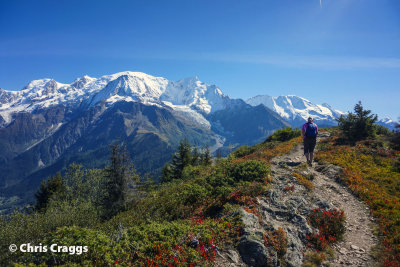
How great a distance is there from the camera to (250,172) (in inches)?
567

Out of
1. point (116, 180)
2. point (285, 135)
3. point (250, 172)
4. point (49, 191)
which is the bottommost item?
point (49, 191)

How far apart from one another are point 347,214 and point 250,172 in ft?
19.6

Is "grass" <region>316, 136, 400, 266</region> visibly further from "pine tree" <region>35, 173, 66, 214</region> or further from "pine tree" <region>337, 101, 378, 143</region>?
"pine tree" <region>35, 173, 66, 214</region>

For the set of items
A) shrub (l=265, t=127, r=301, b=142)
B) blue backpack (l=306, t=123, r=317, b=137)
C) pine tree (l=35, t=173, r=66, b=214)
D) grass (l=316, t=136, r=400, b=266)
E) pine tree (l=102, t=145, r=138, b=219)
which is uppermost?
blue backpack (l=306, t=123, r=317, b=137)

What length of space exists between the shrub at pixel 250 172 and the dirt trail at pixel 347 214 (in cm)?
156

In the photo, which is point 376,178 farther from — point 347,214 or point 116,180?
point 116,180

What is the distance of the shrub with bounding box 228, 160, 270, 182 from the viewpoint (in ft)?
46.5

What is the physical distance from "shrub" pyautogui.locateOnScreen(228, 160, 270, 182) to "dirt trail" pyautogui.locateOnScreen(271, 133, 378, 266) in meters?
1.56

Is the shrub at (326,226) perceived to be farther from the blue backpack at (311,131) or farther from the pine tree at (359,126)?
the pine tree at (359,126)

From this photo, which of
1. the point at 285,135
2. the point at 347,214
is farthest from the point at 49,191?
the point at 347,214

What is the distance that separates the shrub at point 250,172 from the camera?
1418 cm

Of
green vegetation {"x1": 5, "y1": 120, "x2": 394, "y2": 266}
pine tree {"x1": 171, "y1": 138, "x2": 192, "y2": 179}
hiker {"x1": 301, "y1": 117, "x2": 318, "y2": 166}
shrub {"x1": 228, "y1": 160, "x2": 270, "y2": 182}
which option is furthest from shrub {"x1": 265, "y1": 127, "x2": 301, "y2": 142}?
pine tree {"x1": 171, "y1": 138, "x2": 192, "y2": 179}

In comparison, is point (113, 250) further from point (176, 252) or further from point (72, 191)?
point (72, 191)

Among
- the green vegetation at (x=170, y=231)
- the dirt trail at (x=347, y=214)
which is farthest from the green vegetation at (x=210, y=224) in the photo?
the dirt trail at (x=347, y=214)
